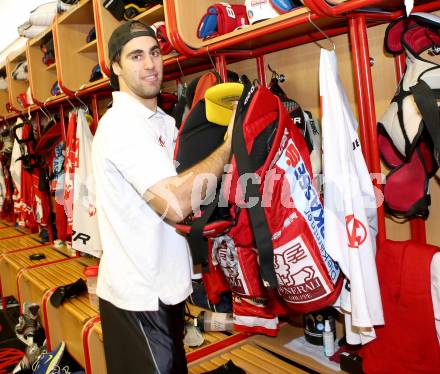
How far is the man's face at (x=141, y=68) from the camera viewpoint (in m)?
1.44

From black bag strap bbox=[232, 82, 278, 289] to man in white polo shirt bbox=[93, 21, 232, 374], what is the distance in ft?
0.53

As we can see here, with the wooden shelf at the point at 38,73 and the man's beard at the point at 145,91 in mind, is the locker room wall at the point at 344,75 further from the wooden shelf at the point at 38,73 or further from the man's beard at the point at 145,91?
the wooden shelf at the point at 38,73

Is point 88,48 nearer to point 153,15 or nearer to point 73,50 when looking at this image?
point 73,50

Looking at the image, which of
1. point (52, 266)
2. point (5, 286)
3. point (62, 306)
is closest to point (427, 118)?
point (62, 306)

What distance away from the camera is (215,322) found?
1.87 meters

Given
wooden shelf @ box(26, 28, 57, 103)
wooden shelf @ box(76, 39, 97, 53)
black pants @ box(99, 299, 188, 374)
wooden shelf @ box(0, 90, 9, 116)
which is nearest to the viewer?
black pants @ box(99, 299, 188, 374)

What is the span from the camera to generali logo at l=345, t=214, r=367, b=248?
47.7 inches

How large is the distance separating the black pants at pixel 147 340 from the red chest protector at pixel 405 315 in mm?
620

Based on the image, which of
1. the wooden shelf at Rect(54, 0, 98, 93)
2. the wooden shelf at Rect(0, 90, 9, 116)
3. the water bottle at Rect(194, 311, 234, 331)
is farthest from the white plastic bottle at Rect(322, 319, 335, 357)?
the wooden shelf at Rect(0, 90, 9, 116)

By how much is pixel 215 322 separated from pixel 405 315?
0.87m

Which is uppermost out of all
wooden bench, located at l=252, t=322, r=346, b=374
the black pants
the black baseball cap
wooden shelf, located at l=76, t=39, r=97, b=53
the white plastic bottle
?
wooden shelf, located at l=76, t=39, r=97, b=53

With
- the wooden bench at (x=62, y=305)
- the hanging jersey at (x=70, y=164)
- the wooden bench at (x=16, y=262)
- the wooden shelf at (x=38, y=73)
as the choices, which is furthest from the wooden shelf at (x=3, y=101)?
the wooden bench at (x=62, y=305)

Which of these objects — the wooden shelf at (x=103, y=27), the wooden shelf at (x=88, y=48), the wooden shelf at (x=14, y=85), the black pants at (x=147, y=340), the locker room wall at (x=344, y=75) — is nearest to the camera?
the black pants at (x=147, y=340)

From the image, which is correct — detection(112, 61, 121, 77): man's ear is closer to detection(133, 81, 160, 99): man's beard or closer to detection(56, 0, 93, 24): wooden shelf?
detection(133, 81, 160, 99): man's beard
